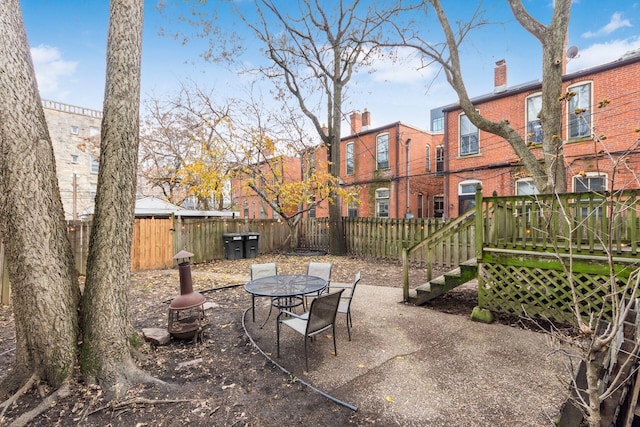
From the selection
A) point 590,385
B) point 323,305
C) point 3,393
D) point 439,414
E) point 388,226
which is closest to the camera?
point 590,385

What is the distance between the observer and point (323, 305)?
3.58 metres

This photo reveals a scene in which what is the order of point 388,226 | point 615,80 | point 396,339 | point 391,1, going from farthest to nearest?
point 388,226, point 615,80, point 391,1, point 396,339

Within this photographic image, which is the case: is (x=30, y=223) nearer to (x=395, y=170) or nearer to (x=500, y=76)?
(x=500, y=76)

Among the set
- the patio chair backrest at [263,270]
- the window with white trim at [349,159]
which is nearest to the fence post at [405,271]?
the patio chair backrest at [263,270]

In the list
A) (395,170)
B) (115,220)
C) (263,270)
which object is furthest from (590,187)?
(115,220)

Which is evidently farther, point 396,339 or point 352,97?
point 352,97

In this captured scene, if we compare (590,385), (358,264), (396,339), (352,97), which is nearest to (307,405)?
(396,339)

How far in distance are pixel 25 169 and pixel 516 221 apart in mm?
6187

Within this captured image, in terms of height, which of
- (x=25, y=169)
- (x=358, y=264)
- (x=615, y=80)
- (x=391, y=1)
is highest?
(x=391, y=1)

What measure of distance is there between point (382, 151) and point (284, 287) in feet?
49.9

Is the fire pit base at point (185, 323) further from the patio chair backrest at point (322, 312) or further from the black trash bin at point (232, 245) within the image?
the black trash bin at point (232, 245)

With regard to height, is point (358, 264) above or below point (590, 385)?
below

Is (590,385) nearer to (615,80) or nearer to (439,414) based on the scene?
(439,414)

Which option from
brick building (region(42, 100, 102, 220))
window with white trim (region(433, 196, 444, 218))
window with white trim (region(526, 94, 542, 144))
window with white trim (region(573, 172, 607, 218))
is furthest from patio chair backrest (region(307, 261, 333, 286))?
brick building (region(42, 100, 102, 220))
